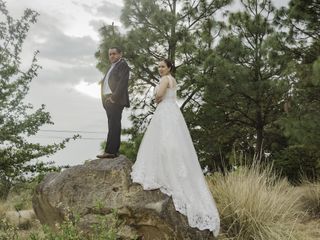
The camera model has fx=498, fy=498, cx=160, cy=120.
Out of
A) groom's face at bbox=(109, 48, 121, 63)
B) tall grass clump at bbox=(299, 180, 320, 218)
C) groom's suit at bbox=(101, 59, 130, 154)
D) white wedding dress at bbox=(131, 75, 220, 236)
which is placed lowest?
tall grass clump at bbox=(299, 180, 320, 218)

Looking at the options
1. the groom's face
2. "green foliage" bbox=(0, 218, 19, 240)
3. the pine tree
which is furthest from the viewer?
the pine tree

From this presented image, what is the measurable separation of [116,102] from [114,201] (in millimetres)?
1369

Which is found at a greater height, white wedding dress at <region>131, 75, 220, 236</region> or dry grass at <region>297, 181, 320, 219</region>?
white wedding dress at <region>131, 75, 220, 236</region>

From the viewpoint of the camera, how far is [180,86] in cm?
1582

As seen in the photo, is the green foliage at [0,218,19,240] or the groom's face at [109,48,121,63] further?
the groom's face at [109,48,121,63]

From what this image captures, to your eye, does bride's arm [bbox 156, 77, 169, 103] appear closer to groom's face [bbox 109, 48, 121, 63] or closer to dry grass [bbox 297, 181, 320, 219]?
groom's face [bbox 109, 48, 121, 63]

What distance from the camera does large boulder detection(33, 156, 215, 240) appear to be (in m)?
5.99

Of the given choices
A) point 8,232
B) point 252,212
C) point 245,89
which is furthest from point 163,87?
point 245,89

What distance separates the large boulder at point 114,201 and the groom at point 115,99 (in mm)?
220

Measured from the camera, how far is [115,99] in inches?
264

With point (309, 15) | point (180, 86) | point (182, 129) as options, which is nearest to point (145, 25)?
point (180, 86)

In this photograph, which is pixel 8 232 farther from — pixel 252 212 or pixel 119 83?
pixel 252 212

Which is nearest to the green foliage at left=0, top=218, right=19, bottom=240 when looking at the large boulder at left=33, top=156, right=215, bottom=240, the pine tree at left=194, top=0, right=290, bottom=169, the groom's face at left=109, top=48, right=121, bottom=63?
the large boulder at left=33, top=156, right=215, bottom=240

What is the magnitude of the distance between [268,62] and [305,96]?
13.2ft
